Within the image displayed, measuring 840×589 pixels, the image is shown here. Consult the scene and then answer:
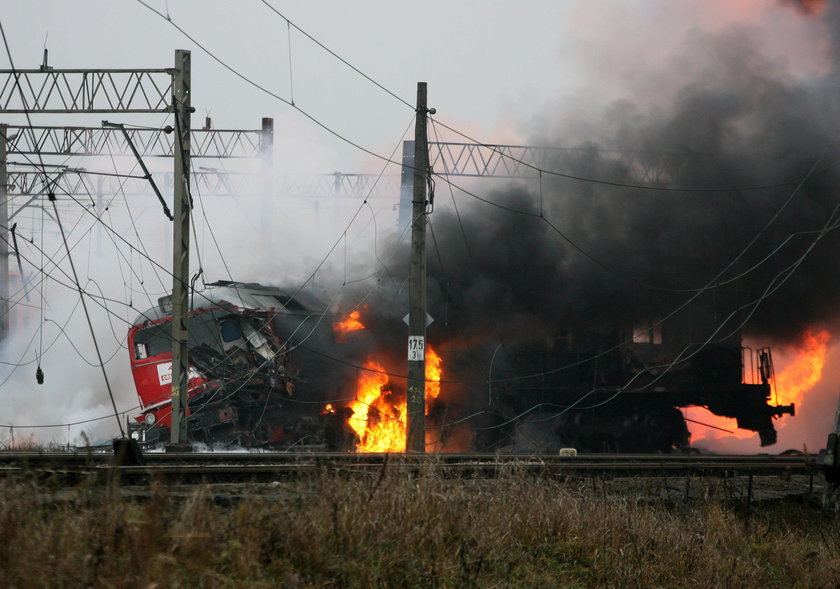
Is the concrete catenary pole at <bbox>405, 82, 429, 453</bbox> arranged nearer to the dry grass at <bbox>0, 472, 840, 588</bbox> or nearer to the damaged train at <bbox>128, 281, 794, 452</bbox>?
the damaged train at <bbox>128, 281, 794, 452</bbox>

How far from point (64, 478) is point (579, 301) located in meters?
21.4

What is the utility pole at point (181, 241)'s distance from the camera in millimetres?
18703

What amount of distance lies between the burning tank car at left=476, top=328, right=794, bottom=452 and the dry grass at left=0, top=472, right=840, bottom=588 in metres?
15.0

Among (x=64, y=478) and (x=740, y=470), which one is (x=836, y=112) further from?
(x=64, y=478)

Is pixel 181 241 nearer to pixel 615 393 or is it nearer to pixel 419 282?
pixel 419 282

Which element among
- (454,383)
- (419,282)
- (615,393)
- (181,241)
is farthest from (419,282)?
(615,393)

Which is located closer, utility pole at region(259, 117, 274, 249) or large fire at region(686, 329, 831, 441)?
large fire at region(686, 329, 831, 441)

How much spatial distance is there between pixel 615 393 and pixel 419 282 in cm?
944

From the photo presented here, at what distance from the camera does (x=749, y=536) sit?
9805 mm

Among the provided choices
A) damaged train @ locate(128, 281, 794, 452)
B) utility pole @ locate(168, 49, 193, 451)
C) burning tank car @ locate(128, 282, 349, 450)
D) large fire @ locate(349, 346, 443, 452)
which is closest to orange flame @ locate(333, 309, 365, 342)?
damaged train @ locate(128, 281, 794, 452)

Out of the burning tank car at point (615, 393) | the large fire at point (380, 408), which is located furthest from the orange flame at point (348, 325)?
the burning tank car at point (615, 393)

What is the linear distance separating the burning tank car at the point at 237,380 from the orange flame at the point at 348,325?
2.51ft

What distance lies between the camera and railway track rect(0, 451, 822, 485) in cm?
768

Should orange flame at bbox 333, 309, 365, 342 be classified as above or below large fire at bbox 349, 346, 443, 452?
above
